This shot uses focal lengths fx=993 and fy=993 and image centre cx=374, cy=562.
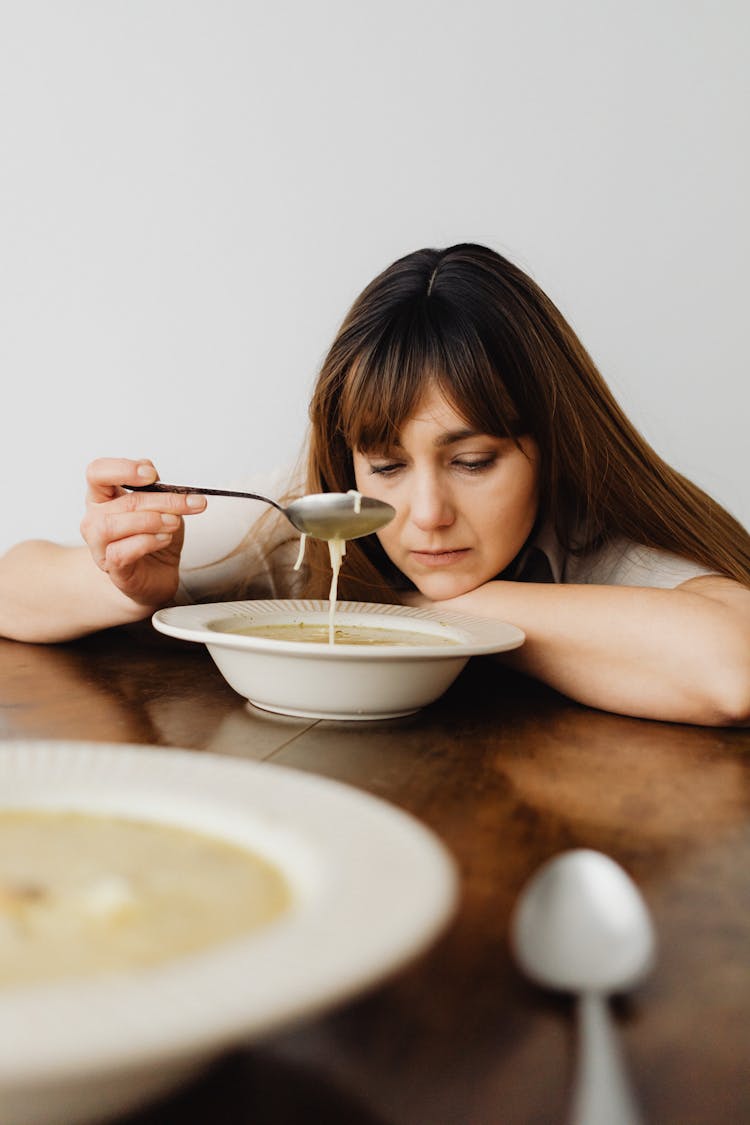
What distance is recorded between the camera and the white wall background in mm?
2605

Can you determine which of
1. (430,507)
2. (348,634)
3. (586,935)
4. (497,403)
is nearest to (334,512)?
(348,634)

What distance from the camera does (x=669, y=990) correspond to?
0.53 m

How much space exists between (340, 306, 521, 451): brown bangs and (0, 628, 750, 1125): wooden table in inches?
16.6

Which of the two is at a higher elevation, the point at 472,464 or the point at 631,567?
the point at 472,464

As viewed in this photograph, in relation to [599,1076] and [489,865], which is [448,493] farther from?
[599,1076]

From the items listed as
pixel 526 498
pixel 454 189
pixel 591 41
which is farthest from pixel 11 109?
pixel 526 498

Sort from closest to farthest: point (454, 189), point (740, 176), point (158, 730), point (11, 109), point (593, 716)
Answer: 1. point (158, 730)
2. point (593, 716)
3. point (740, 176)
4. point (454, 189)
5. point (11, 109)

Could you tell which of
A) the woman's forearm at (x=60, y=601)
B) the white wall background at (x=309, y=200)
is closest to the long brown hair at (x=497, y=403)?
the woman's forearm at (x=60, y=601)

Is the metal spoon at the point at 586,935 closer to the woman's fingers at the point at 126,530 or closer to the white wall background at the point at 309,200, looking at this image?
the woman's fingers at the point at 126,530

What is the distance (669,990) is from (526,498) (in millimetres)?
1198

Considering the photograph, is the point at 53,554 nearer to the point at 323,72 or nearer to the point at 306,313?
the point at 306,313

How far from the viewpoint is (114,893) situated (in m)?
0.42

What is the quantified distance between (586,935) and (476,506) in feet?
3.64

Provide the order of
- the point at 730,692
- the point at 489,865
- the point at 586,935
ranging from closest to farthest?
the point at 586,935 < the point at 489,865 < the point at 730,692
